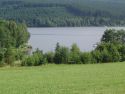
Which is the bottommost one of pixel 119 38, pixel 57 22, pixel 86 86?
pixel 57 22

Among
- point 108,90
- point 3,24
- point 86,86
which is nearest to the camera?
point 108,90

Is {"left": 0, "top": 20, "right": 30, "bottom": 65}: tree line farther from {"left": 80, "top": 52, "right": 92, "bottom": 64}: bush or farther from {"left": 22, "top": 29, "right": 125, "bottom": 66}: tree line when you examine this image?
{"left": 80, "top": 52, "right": 92, "bottom": 64}: bush

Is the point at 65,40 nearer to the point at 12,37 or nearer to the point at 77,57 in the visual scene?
the point at 12,37

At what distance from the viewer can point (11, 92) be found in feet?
52.6

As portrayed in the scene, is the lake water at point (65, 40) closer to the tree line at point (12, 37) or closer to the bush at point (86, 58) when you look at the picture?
the tree line at point (12, 37)

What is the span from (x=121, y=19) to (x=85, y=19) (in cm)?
1614

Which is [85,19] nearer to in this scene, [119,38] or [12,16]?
[12,16]

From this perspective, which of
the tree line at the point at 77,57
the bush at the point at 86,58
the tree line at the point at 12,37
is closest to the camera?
the tree line at the point at 77,57

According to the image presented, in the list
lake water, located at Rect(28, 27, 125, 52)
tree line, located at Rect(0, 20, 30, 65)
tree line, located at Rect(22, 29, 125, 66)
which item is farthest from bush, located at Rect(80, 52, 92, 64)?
lake water, located at Rect(28, 27, 125, 52)

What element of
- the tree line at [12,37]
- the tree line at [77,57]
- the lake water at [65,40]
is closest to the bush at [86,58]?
the tree line at [77,57]

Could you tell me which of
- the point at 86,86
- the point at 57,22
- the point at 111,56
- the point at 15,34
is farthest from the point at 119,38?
the point at 57,22

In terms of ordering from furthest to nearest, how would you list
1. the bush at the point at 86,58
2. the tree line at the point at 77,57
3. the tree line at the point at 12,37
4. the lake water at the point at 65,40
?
the lake water at the point at 65,40 < the tree line at the point at 12,37 < the bush at the point at 86,58 < the tree line at the point at 77,57

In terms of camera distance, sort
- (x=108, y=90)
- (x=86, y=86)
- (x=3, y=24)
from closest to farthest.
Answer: (x=108, y=90) < (x=86, y=86) < (x=3, y=24)

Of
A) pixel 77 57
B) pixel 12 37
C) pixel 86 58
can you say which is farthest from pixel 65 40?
pixel 86 58
